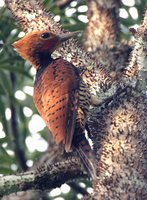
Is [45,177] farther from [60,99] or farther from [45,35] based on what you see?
[45,35]

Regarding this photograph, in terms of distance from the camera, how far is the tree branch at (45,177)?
3947 millimetres

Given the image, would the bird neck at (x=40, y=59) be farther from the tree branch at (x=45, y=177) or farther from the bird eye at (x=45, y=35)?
the tree branch at (x=45, y=177)

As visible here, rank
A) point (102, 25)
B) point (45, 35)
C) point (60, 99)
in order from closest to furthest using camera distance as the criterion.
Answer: point (60, 99)
point (45, 35)
point (102, 25)

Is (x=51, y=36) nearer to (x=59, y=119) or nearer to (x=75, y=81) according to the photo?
(x=75, y=81)

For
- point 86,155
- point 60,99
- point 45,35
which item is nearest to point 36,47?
point 45,35

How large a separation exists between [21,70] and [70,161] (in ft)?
7.83

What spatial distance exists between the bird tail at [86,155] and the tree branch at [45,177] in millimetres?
58

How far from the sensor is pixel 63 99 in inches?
183

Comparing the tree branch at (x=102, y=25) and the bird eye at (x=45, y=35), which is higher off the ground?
the bird eye at (x=45, y=35)

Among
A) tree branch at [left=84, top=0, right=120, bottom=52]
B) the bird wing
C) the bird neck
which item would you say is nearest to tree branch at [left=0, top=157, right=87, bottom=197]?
the bird wing

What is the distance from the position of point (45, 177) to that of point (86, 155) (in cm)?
34

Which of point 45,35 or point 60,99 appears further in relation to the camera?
point 45,35

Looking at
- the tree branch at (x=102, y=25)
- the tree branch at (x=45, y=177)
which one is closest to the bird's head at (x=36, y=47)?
the tree branch at (x=102, y=25)

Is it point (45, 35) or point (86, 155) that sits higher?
point (45, 35)
